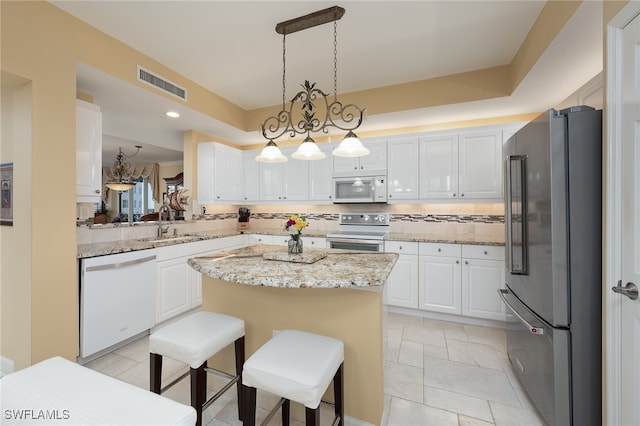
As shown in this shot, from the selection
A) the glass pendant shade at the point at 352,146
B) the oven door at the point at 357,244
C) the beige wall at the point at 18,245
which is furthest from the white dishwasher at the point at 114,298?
the glass pendant shade at the point at 352,146

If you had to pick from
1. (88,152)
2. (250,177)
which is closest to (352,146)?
(88,152)

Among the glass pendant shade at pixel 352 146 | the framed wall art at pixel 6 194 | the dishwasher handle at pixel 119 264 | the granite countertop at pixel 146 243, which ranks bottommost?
the dishwasher handle at pixel 119 264

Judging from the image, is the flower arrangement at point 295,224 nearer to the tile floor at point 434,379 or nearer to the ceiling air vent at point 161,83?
the tile floor at point 434,379

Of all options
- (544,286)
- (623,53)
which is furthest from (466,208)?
(623,53)

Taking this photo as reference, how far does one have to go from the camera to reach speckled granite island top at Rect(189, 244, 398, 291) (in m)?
1.29

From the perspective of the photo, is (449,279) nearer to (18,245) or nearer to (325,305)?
(325,305)

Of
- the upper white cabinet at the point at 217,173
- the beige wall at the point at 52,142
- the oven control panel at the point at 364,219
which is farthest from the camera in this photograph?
the upper white cabinet at the point at 217,173

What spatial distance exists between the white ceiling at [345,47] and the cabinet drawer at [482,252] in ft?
5.09

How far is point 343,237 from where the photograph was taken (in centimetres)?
363

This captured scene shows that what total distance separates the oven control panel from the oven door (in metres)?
0.51

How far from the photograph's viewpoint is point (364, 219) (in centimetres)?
400

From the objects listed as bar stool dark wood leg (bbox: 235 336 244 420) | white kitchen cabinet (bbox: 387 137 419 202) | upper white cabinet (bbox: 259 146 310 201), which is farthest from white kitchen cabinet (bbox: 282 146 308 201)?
bar stool dark wood leg (bbox: 235 336 244 420)

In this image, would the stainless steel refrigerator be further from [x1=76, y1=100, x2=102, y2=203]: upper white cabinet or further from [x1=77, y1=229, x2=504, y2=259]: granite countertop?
[x1=76, y1=100, x2=102, y2=203]: upper white cabinet

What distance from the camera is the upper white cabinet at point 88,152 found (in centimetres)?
231
